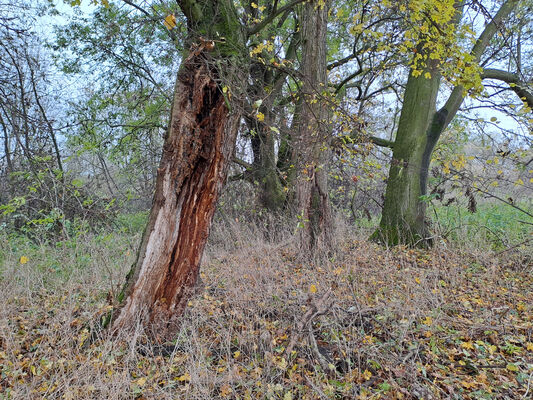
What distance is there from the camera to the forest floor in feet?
7.64

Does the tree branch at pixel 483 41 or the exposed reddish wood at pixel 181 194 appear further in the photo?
the tree branch at pixel 483 41

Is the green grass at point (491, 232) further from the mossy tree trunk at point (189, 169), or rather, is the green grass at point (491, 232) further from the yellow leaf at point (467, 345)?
the mossy tree trunk at point (189, 169)

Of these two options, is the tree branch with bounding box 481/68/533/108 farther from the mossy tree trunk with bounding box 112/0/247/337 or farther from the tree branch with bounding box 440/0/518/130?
the mossy tree trunk with bounding box 112/0/247/337

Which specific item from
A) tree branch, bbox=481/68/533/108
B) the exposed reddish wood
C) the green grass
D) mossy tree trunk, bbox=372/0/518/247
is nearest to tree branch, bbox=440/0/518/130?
mossy tree trunk, bbox=372/0/518/247

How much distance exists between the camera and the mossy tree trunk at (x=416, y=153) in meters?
6.01

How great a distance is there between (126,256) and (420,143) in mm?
5408

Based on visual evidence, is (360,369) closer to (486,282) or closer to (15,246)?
(486,282)

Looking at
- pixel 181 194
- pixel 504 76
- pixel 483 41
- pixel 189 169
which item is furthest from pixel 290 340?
pixel 504 76

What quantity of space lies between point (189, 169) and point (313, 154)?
91.3 inches

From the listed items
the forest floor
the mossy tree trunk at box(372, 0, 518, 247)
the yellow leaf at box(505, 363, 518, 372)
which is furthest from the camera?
the mossy tree trunk at box(372, 0, 518, 247)

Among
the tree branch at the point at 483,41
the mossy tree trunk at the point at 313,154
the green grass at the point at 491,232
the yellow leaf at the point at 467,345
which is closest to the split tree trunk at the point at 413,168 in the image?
the tree branch at the point at 483,41

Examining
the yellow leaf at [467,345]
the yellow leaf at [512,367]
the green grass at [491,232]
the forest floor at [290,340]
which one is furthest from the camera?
the green grass at [491,232]

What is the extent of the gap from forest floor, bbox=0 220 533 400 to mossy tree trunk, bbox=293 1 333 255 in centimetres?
102

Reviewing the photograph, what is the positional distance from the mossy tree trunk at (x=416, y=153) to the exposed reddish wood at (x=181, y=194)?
4016 millimetres
